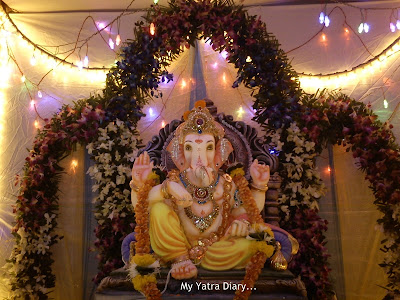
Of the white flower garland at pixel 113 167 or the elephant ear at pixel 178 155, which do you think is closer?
the elephant ear at pixel 178 155

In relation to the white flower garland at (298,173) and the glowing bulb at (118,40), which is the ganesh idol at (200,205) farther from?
the glowing bulb at (118,40)

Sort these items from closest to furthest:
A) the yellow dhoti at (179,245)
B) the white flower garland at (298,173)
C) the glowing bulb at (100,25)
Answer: the yellow dhoti at (179,245)
the white flower garland at (298,173)
the glowing bulb at (100,25)

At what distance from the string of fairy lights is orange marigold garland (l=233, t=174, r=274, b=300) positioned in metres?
1.29

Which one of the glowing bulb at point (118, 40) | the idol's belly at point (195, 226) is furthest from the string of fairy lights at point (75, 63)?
the idol's belly at point (195, 226)

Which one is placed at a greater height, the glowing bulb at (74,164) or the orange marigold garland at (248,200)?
the glowing bulb at (74,164)

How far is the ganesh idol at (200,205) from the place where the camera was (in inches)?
111

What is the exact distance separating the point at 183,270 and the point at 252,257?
1.50ft

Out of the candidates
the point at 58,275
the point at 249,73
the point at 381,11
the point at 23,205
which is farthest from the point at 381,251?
the point at 23,205

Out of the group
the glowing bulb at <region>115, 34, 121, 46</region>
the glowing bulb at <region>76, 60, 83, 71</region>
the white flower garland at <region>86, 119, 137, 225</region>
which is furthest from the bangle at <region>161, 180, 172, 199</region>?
the glowing bulb at <region>76, 60, 83, 71</region>

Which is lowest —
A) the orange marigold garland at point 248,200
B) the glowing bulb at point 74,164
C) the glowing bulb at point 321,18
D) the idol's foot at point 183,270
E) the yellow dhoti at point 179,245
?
the idol's foot at point 183,270

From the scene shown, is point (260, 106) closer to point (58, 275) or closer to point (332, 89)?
point (332, 89)

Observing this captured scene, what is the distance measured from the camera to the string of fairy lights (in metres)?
4.33

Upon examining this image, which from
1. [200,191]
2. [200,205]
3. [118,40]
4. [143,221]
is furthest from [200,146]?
[118,40]

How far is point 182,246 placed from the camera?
9.32ft
